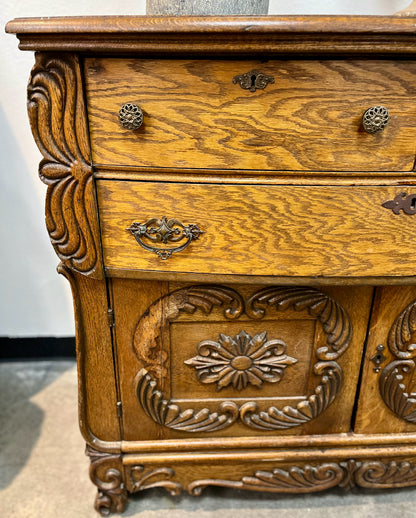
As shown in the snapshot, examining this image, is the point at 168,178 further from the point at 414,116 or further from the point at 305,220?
the point at 414,116

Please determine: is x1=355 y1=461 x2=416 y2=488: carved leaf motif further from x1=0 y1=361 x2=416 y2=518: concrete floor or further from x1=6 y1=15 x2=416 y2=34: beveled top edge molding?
x1=6 y1=15 x2=416 y2=34: beveled top edge molding

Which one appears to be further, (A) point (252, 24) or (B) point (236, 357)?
(B) point (236, 357)

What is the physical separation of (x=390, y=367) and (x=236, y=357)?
13.5 inches

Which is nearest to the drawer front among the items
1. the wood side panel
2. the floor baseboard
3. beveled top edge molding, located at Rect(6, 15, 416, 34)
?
the wood side panel

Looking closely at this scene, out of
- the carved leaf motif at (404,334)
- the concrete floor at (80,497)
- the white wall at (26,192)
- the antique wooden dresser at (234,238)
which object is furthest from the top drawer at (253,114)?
the concrete floor at (80,497)

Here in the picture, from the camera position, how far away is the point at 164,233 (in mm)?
751

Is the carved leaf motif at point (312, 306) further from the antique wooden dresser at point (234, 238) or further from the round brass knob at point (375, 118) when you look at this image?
A: the round brass knob at point (375, 118)

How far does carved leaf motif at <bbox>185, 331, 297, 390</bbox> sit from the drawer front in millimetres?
197

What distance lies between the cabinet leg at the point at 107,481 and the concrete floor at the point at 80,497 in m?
0.03

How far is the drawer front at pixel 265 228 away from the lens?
2.39 ft

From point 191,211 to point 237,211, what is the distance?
0.08 meters

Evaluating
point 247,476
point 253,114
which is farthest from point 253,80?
point 247,476

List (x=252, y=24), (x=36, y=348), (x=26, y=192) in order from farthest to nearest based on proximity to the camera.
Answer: (x=36, y=348) < (x=26, y=192) < (x=252, y=24)

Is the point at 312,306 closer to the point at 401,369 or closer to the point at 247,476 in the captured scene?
the point at 401,369
